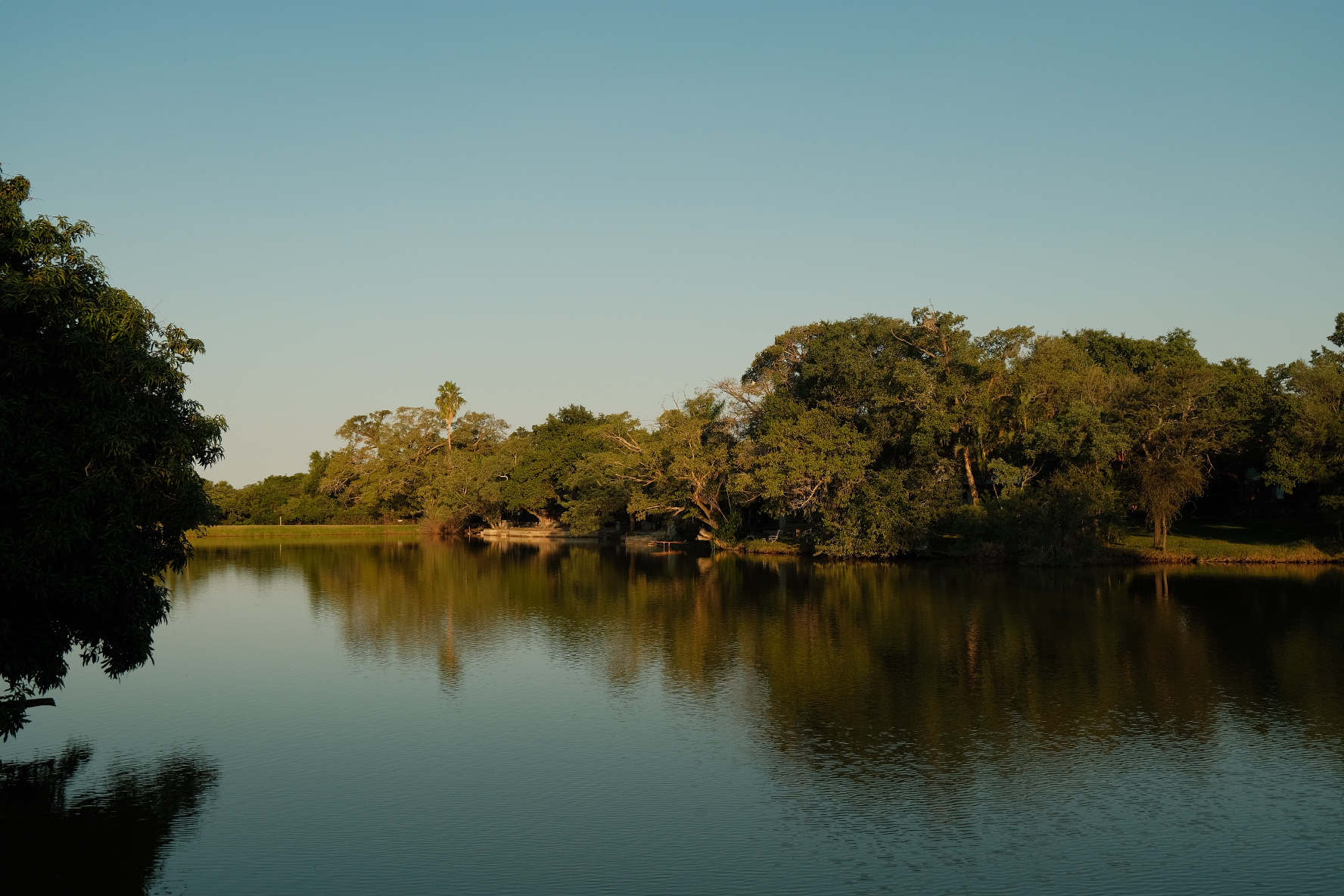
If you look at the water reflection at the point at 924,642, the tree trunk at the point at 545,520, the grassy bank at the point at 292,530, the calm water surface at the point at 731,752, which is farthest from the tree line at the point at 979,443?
the grassy bank at the point at 292,530

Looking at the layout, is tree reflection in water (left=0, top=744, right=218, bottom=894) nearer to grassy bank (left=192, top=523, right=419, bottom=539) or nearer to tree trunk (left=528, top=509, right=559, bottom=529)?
tree trunk (left=528, top=509, right=559, bottom=529)

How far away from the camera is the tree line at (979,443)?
142 ft

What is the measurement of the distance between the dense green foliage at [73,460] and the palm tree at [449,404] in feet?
279

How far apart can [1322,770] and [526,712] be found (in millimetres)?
12279

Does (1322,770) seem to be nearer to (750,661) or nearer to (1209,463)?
(750,661)

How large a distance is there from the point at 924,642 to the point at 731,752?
34.7 feet

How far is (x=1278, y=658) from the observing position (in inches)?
835

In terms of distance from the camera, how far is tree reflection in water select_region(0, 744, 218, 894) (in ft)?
33.7

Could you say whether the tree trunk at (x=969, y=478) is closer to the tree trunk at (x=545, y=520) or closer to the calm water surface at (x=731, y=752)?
the calm water surface at (x=731, y=752)

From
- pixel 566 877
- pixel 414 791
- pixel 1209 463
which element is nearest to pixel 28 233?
pixel 414 791

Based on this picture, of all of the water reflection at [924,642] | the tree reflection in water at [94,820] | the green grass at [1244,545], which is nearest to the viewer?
the tree reflection in water at [94,820]

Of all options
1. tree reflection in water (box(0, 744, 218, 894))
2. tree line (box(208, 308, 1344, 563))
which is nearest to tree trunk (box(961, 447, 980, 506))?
tree line (box(208, 308, 1344, 563))

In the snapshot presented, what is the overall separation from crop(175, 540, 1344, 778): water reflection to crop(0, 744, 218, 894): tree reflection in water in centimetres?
720

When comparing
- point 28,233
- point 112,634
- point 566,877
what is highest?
point 28,233
